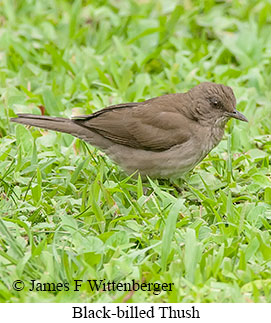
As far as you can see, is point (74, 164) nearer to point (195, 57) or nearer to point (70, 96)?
point (70, 96)

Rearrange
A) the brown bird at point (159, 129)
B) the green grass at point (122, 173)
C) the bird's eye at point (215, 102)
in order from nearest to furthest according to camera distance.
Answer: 1. the green grass at point (122, 173)
2. the brown bird at point (159, 129)
3. the bird's eye at point (215, 102)

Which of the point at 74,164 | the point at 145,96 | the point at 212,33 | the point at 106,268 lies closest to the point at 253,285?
the point at 106,268

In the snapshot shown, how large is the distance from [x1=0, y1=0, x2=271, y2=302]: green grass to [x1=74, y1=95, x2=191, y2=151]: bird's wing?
29cm

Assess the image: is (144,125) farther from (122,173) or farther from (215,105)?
(215,105)

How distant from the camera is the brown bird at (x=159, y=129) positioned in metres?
6.07

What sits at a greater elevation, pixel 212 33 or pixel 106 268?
pixel 212 33

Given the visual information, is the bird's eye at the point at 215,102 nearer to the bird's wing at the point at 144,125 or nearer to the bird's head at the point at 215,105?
the bird's head at the point at 215,105

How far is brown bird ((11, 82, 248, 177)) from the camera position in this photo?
239 inches

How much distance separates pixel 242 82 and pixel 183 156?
231 cm

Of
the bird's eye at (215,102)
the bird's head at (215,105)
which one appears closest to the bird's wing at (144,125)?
the bird's head at (215,105)

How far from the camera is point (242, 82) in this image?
799 cm

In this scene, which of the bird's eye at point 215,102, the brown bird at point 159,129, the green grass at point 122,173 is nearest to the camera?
the green grass at point 122,173

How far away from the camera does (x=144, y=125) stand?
243 inches
